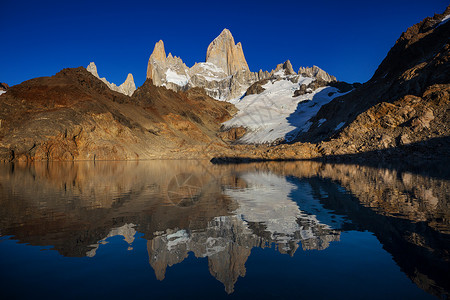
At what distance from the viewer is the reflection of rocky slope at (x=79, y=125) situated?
7325 cm

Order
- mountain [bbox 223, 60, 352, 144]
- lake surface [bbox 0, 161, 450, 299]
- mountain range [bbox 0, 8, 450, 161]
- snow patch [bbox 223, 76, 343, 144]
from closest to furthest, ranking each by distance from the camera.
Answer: lake surface [bbox 0, 161, 450, 299] → mountain range [bbox 0, 8, 450, 161] → snow patch [bbox 223, 76, 343, 144] → mountain [bbox 223, 60, 352, 144]

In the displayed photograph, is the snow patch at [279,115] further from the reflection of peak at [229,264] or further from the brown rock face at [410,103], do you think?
the reflection of peak at [229,264]

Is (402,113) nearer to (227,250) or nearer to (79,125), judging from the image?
(227,250)

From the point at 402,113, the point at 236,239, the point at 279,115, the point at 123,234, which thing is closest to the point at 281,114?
the point at 279,115

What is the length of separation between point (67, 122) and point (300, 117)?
351 ft

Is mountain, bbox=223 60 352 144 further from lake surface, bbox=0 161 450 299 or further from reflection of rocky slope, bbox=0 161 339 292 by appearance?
lake surface, bbox=0 161 450 299

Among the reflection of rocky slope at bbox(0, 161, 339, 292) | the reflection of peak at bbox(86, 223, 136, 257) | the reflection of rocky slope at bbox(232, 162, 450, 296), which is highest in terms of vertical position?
the reflection of rocky slope at bbox(232, 162, 450, 296)

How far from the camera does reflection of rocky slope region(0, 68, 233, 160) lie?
240ft

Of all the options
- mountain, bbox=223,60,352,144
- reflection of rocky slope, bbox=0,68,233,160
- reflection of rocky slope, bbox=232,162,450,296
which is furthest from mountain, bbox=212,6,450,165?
reflection of rocky slope, bbox=232,162,450,296

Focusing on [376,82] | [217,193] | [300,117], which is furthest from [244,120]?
[217,193]

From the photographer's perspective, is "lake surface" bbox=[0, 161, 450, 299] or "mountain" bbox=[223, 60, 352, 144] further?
"mountain" bbox=[223, 60, 352, 144]

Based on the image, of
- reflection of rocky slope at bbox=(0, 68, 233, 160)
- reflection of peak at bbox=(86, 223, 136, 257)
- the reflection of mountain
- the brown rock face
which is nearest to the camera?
the reflection of mountain

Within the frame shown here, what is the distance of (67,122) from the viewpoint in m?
78.3

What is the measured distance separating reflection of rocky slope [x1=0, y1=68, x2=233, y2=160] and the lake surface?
227 ft
